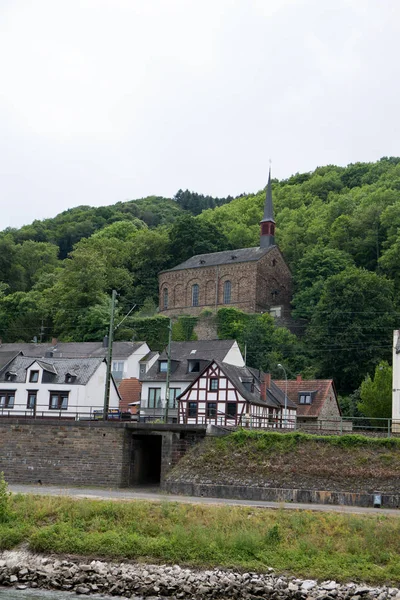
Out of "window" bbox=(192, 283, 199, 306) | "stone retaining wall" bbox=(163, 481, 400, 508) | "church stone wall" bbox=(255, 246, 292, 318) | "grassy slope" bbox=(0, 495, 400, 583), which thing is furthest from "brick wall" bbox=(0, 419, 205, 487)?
"window" bbox=(192, 283, 199, 306)

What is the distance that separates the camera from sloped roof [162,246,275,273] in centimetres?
8725

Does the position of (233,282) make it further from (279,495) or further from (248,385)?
(279,495)

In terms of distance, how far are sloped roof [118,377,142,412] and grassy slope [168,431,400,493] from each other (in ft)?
79.6

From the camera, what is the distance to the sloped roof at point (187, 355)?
2153 inches

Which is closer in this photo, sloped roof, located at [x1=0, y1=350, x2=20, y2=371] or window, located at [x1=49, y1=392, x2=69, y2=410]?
window, located at [x1=49, y1=392, x2=69, y2=410]

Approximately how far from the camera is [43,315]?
87562 mm

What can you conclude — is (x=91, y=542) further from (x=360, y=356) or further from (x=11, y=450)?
(x=360, y=356)

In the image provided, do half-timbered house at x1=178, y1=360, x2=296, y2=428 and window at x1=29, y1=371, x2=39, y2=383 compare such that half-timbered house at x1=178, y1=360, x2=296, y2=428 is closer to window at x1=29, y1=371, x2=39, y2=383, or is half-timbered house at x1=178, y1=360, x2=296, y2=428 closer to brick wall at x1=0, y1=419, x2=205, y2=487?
brick wall at x1=0, y1=419, x2=205, y2=487

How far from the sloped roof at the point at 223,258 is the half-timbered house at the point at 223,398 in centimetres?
3622

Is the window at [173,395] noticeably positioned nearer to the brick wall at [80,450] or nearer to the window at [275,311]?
the brick wall at [80,450]

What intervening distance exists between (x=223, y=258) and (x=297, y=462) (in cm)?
5702

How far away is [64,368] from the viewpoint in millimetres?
53531

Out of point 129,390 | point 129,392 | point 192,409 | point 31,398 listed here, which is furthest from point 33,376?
point 192,409

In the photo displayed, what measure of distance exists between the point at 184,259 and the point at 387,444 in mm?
67282
